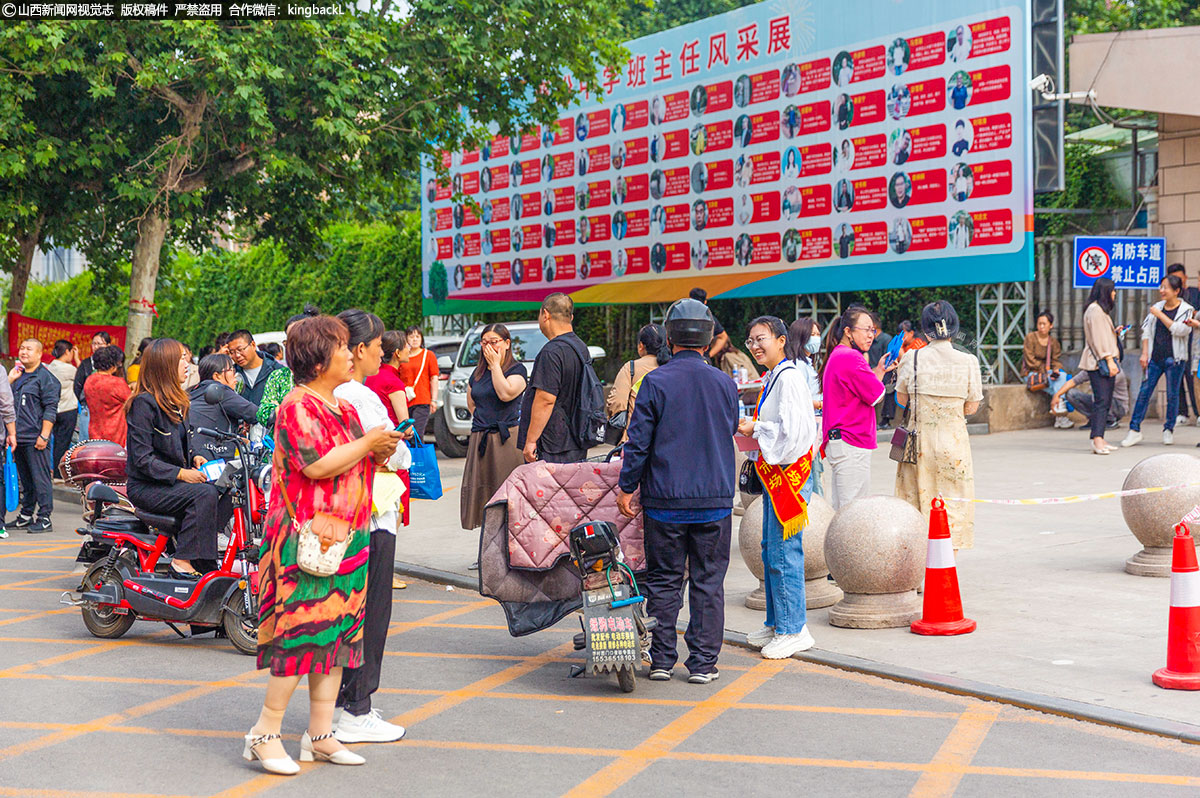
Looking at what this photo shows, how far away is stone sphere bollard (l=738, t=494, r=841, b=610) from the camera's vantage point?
7.70 meters

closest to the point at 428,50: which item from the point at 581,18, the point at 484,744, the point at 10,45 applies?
the point at 581,18

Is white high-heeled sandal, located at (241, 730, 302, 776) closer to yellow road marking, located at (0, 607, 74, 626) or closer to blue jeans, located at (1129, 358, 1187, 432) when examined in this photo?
yellow road marking, located at (0, 607, 74, 626)

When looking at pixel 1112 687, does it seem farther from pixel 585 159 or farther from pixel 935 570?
pixel 585 159

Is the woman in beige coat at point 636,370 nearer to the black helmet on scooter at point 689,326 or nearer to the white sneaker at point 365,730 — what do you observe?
the black helmet on scooter at point 689,326

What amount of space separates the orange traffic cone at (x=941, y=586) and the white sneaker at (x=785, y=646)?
70 cm

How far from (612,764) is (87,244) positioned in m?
17.2

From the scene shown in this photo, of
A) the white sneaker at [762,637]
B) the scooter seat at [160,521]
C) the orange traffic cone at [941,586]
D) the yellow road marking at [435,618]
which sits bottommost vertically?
the yellow road marking at [435,618]

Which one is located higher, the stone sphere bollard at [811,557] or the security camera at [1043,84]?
the security camera at [1043,84]

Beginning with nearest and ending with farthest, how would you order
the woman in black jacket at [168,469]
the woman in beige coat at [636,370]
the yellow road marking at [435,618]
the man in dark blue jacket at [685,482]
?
the man in dark blue jacket at [685,482]
the woman in black jacket at [168,469]
the yellow road marking at [435,618]
the woman in beige coat at [636,370]

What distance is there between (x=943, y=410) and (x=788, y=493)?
1911 millimetres

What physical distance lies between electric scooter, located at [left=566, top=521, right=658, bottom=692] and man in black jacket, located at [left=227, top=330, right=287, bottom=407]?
12.3ft

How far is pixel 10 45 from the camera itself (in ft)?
46.6

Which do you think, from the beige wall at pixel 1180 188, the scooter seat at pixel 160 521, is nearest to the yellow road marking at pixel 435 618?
the scooter seat at pixel 160 521

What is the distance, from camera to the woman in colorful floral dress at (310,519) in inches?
185
